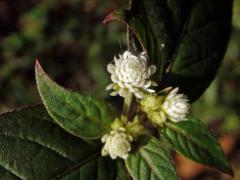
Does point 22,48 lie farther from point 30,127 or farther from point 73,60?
point 30,127

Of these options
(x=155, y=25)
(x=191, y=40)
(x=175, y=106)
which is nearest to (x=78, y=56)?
(x=191, y=40)

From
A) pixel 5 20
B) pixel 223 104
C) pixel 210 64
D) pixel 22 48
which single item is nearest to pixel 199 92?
pixel 210 64

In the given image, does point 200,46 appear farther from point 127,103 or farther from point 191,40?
point 127,103

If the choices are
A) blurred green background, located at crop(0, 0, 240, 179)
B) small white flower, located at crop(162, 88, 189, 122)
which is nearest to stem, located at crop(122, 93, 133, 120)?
small white flower, located at crop(162, 88, 189, 122)

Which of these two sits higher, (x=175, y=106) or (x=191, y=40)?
(x=191, y=40)

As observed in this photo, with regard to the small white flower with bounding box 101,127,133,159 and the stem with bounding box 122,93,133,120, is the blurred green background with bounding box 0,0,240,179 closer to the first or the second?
the stem with bounding box 122,93,133,120

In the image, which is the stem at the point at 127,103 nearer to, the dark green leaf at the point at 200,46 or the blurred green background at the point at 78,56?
the dark green leaf at the point at 200,46
